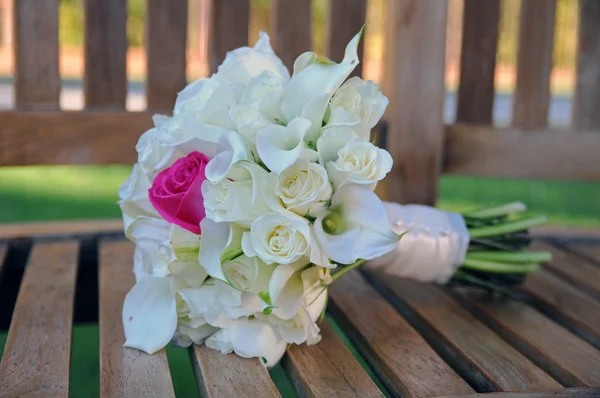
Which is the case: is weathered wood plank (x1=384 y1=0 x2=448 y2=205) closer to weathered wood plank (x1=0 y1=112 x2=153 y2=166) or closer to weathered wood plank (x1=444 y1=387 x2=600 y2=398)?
weathered wood plank (x1=0 y1=112 x2=153 y2=166)

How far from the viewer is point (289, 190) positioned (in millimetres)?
862

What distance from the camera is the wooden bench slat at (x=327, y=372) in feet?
2.87

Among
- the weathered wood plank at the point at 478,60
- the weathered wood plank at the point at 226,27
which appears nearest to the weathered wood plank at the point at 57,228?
the weathered wood plank at the point at 226,27

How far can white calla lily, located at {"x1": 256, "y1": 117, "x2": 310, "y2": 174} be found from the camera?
0.84m

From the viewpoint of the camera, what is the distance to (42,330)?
3.35 ft

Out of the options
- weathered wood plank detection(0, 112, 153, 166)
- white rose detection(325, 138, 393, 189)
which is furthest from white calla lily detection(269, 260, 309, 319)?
weathered wood plank detection(0, 112, 153, 166)

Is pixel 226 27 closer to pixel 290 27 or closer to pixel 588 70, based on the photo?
pixel 290 27

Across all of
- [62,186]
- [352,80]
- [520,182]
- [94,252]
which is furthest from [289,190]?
[520,182]

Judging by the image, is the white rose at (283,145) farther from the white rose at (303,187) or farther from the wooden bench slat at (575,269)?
the wooden bench slat at (575,269)

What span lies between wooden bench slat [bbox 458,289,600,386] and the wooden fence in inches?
17.4

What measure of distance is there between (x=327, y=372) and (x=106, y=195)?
2176mm

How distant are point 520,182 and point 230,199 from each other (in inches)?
120

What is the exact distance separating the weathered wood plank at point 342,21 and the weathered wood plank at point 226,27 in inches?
7.6

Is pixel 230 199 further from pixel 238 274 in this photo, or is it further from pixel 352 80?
pixel 352 80
